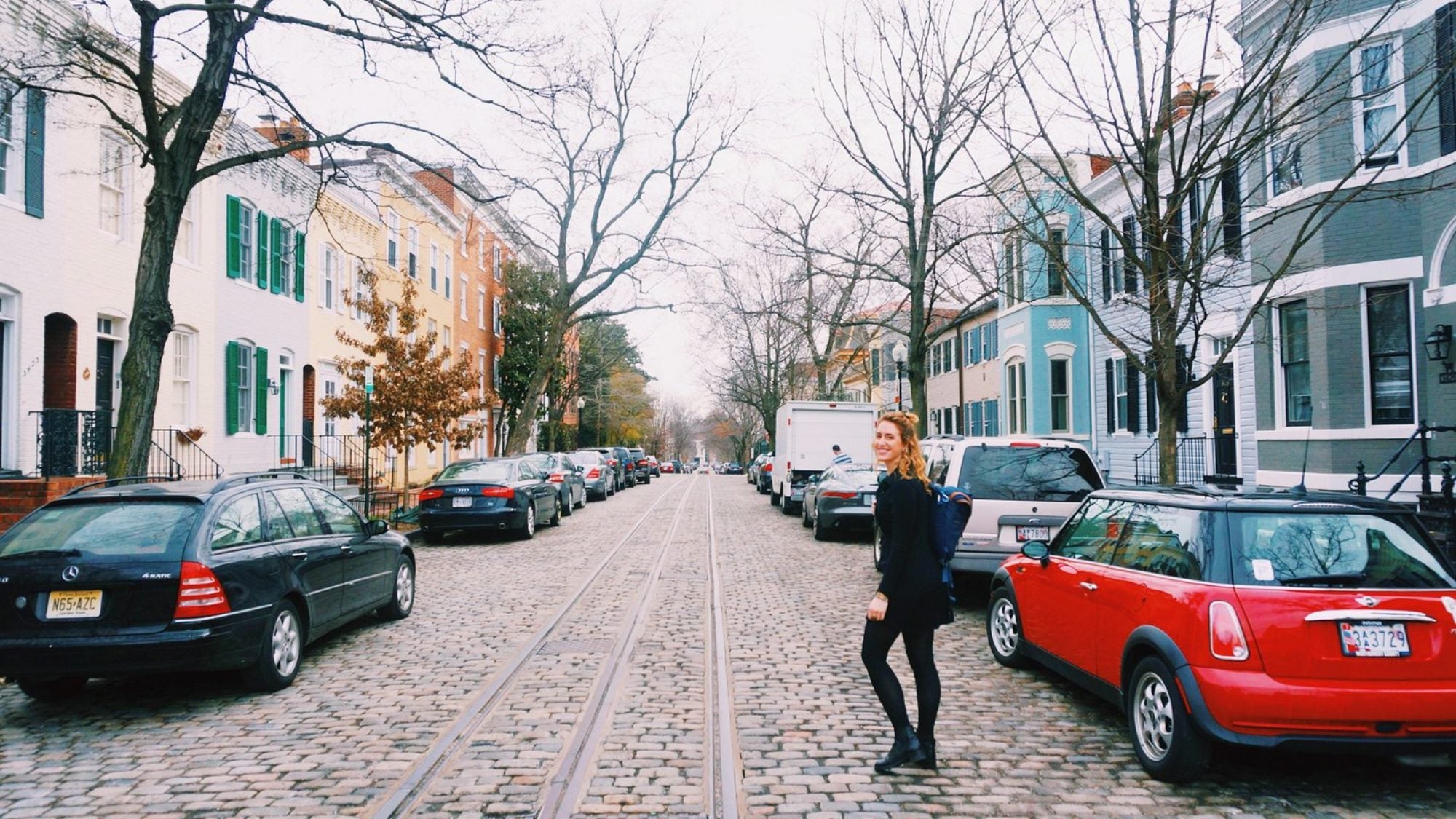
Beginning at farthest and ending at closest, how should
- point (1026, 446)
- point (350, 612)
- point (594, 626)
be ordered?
point (1026, 446) → point (594, 626) → point (350, 612)

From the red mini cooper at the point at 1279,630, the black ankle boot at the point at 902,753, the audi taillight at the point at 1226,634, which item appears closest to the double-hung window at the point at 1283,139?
the red mini cooper at the point at 1279,630

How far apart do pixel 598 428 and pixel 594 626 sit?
53.0 m

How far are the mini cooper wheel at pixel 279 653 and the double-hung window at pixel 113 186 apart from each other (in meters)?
11.9

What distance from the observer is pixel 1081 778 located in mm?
5082

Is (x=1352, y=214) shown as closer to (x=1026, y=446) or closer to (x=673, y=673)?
(x=1026, y=446)

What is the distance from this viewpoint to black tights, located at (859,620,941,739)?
5.05 m

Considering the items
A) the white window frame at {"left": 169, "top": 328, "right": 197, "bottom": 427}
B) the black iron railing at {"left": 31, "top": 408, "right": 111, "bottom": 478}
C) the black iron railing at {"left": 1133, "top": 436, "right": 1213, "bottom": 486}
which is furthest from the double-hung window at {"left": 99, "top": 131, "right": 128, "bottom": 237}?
the black iron railing at {"left": 1133, "top": 436, "right": 1213, "bottom": 486}

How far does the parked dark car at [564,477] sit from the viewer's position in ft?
72.6

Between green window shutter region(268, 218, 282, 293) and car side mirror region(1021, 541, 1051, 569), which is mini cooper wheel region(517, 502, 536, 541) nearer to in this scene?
green window shutter region(268, 218, 282, 293)

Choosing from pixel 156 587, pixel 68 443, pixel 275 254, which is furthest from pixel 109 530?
pixel 275 254

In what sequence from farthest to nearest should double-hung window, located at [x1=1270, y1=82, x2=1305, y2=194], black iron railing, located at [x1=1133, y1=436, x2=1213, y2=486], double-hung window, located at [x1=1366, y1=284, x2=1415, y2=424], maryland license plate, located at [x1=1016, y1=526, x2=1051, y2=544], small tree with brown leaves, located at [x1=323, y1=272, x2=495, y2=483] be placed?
black iron railing, located at [x1=1133, y1=436, x2=1213, y2=486]
small tree with brown leaves, located at [x1=323, y1=272, x2=495, y2=483]
double-hung window, located at [x1=1366, y1=284, x2=1415, y2=424]
double-hung window, located at [x1=1270, y1=82, x2=1305, y2=194]
maryland license plate, located at [x1=1016, y1=526, x2=1051, y2=544]

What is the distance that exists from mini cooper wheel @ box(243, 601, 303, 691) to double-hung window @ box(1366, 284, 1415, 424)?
618 inches

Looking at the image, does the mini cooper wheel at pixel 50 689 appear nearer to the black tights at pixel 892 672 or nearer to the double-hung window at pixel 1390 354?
the black tights at pixel 892 672

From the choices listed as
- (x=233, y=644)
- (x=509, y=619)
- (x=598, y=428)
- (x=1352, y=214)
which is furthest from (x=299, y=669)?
(x=598, y=428)
